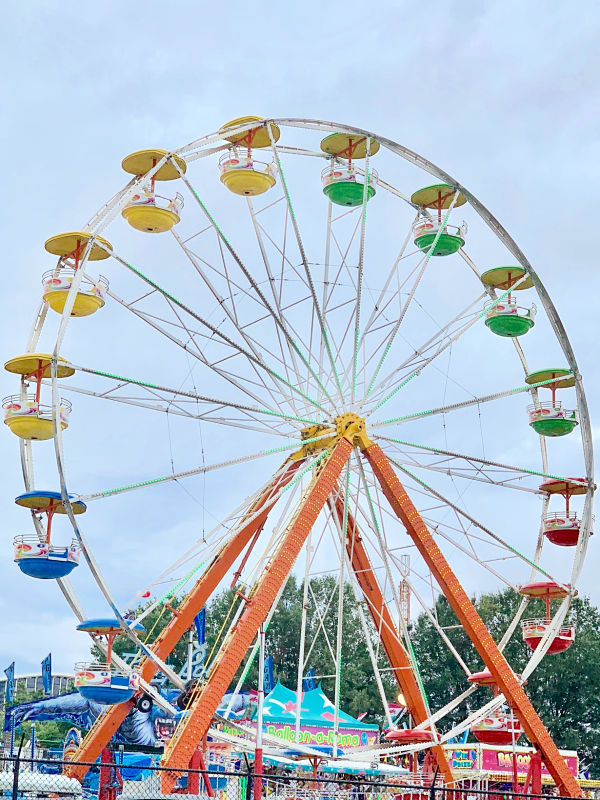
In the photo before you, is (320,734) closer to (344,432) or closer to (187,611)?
(187,611)

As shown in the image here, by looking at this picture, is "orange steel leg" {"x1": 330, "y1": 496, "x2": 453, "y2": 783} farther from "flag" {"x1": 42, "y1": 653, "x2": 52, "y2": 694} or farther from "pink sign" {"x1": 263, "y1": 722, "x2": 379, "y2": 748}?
"flag" {"x1": 42, "y1": 653, "x2": 52, "y2": 694}

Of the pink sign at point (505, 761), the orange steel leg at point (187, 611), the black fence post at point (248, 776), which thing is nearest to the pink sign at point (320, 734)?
the pink sign at point (505, 761)

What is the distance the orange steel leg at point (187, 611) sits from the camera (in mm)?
22906

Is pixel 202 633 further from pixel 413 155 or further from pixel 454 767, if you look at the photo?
pixel 413 155

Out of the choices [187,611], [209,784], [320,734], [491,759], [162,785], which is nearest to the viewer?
[162,785]

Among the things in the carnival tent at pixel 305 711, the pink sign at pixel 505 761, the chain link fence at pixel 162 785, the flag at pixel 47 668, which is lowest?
the chain link fence at pixel 162 785

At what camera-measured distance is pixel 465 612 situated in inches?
990

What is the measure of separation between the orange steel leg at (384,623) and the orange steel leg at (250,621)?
3.06m

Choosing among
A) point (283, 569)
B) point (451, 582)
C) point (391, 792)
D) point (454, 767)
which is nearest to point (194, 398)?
point (283, 569)

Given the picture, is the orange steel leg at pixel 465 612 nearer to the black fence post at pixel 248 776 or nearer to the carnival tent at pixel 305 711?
the black fence post at pixel 248 776

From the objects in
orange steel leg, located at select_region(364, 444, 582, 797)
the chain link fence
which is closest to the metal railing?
the chain link fence

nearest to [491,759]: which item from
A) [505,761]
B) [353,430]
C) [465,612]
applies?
[505,761]

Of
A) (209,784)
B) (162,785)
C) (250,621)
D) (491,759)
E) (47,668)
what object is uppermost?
(47,668)

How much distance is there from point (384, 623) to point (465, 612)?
8.14 feet
